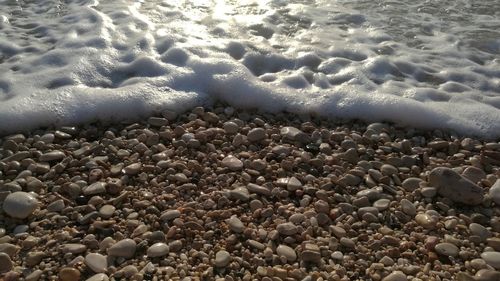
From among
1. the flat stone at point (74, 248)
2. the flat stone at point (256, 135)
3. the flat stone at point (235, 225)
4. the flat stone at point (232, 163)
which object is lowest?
the flat stone at point (74, 248)

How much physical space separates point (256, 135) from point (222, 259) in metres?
1.01

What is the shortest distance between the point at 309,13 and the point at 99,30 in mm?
1890

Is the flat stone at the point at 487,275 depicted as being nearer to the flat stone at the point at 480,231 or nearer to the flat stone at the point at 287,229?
the flat stone at the point at 480,231

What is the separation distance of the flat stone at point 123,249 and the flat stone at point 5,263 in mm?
422

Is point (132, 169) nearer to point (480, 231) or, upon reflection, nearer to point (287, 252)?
point (287, 252)

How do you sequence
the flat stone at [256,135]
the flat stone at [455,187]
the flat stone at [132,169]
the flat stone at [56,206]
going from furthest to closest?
the flat stone at [256,135] → the flat stone at [132,169] → the flat stone at [455,187] → the flat stone at [56,206]

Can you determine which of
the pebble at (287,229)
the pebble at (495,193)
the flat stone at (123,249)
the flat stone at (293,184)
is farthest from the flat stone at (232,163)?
the pebble at (495,193)

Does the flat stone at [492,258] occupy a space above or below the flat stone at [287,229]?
below

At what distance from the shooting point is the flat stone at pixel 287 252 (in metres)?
2.27

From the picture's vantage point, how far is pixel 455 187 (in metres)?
2.66

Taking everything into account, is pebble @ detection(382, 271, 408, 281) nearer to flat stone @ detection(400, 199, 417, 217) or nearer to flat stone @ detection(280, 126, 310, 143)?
flat stone @ detection(400, 199, 417, 217)

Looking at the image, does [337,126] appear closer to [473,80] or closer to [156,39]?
[473,80]

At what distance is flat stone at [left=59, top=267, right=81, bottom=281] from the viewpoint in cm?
213

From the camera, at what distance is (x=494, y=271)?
221 cm
